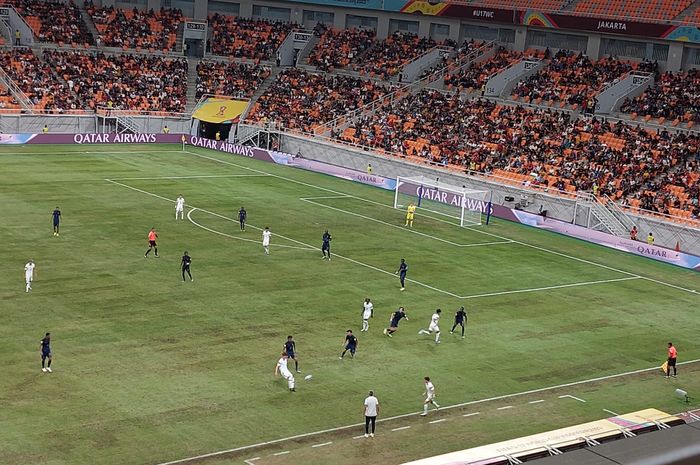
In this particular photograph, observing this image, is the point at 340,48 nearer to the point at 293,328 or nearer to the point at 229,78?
the point at 229,78

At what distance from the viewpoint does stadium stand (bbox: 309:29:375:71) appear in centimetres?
9900

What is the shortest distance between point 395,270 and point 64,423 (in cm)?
2438

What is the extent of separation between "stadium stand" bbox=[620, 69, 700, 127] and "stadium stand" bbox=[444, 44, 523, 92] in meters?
14.5

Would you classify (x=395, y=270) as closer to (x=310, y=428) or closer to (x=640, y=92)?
(x=310, y=428)

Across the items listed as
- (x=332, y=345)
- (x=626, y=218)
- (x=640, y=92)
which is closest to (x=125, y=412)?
(x=332, y=345)

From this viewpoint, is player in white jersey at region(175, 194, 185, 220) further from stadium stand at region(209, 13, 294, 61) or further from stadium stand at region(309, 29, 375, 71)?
stadium stand at region(209, 13, 294, 61)

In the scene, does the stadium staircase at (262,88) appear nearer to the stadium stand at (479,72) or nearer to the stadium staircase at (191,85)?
the stadium staircase at (191,85)

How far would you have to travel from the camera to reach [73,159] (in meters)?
76.3

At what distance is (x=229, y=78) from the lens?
323 feet

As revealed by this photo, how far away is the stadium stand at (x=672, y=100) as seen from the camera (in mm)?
71438

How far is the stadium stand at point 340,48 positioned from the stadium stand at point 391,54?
3.05 ft

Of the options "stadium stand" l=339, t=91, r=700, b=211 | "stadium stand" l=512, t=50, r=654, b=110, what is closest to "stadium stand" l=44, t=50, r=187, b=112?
"stadium stand" l=339, t=91, r=700, b=211

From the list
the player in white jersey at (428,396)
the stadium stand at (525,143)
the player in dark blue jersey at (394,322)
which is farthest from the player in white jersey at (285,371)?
the stadium stand at (525,143)

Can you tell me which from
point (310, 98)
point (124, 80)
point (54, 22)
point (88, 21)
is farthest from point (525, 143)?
point (54, 22)
